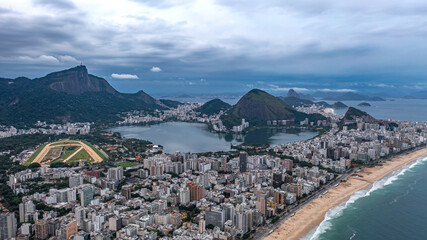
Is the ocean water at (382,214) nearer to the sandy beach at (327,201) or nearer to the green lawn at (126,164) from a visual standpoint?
the sandy beach at (327,201)

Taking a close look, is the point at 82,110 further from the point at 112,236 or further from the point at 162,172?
the point at 112,236

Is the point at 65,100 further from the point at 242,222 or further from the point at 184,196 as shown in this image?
the point at 242,222

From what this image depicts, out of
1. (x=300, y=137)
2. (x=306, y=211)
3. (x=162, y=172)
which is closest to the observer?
(x=306, y=211)

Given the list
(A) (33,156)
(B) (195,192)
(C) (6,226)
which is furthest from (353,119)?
(C) (6,226)

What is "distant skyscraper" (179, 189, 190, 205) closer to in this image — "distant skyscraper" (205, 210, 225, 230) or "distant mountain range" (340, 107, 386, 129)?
"distant skyscraper" (205, 210, 225, 230)

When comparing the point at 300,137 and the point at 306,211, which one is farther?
the point at 300,137

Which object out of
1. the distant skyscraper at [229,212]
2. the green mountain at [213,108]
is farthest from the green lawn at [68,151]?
the green mountain at [213,108]

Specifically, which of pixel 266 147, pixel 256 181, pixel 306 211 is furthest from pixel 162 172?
pixel 266 147
